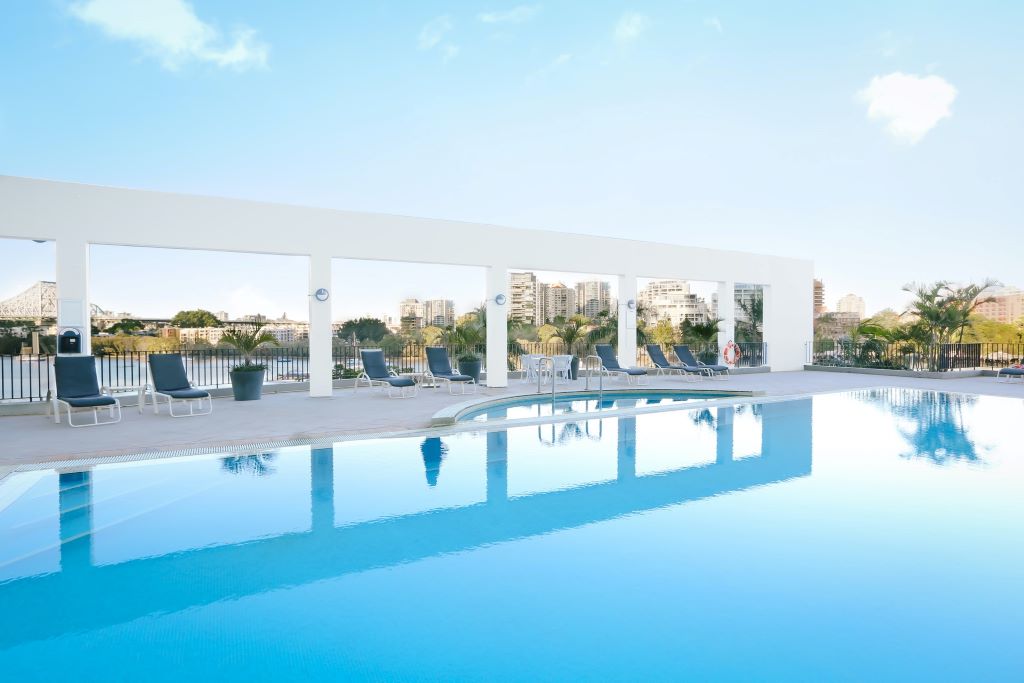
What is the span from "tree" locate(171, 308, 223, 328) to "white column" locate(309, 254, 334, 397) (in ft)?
15.5

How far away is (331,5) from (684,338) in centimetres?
1277

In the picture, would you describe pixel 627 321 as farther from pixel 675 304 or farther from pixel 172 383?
pixel 172 383

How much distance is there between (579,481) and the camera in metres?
5.81

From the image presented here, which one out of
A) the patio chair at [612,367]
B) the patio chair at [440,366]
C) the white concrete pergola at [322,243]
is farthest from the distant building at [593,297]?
the patio chair at [440,366]

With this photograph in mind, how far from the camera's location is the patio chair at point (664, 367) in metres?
14.9

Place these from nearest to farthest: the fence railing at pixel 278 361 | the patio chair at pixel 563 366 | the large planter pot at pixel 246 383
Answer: the large planter pot at pixel 246 383 < the fence railing at pixel 278 361 < the patio chair at pixel 563 366

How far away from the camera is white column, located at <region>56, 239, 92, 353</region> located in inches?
368

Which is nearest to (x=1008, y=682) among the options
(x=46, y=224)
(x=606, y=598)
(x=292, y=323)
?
(x=606, y=598)

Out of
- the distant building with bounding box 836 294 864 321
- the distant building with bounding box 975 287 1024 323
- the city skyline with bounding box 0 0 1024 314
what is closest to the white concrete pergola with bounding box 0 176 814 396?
the city skyline with bounding box 0 0 1024 314

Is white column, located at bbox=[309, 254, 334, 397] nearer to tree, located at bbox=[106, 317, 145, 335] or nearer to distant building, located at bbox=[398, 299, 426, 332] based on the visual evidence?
tree, located at bbox=[106, 317, 145, 335]

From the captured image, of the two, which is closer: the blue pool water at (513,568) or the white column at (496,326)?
the blue pool water at (513,568)

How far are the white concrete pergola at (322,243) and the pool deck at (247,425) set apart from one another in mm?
1502

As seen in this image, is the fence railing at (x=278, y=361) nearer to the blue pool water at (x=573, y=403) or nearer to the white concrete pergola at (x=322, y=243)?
the white concrete pergola at (x=322, y=243)

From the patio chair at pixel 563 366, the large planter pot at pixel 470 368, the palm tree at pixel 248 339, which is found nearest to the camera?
the palm tree at pixel 248 339
